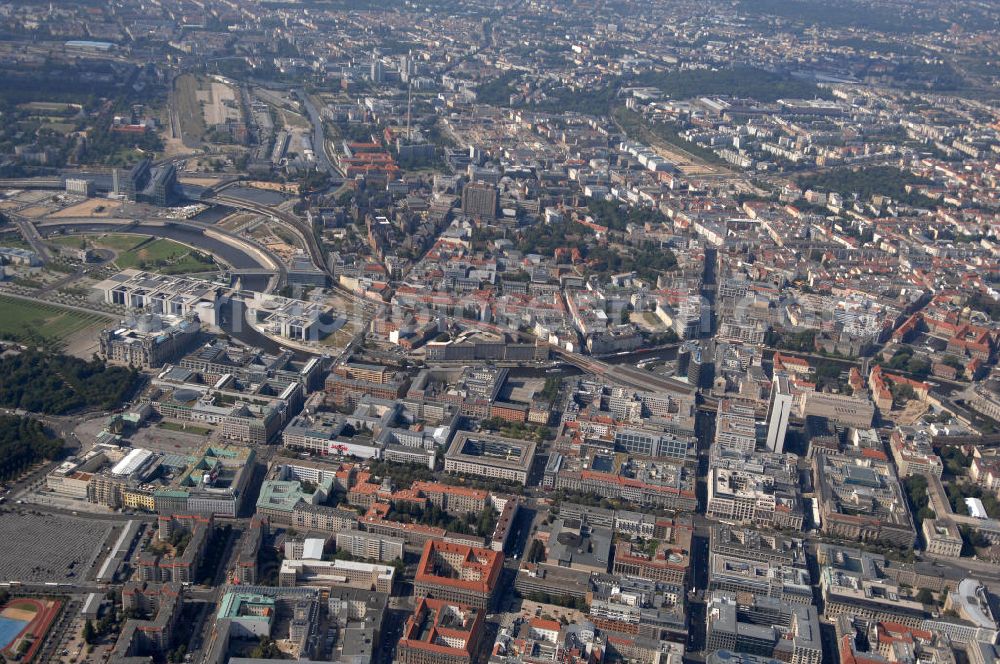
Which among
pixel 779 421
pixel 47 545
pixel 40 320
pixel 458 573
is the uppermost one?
pixel 779 421

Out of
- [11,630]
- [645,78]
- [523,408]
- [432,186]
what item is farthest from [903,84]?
[11,630]

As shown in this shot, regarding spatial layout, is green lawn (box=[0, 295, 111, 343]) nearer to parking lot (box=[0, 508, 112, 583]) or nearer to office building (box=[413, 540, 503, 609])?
parking lot (box=[0, 508, 112, 583])

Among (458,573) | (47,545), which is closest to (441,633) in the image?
(458,573)

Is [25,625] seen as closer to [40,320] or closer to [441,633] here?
[441,633]

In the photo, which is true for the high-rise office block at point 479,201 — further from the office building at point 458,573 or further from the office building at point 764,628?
the office building at point 764,628

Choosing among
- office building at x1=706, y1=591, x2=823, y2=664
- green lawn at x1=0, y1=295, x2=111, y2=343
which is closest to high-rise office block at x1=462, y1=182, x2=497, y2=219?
green lawn at x1=0, y1=295, x2=111, y2=343

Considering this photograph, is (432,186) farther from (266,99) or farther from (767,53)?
(767,53)
